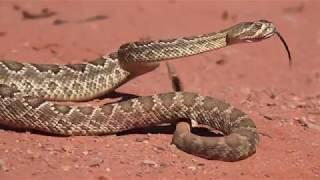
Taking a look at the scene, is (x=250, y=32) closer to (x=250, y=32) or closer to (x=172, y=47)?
(x=250, y=32)

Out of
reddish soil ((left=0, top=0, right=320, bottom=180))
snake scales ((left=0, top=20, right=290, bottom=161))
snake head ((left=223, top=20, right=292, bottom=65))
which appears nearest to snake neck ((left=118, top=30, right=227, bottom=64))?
snake scales ((left=0, top=20, right=290, bottom=161))

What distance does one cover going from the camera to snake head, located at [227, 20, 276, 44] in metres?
9.59

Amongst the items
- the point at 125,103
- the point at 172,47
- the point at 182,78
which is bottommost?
the point at 182,78

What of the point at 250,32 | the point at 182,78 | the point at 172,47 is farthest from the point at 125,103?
the point at 182,78

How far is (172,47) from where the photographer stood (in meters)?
9.52

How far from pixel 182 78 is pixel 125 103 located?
3.38m

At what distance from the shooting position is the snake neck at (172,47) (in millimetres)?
9523

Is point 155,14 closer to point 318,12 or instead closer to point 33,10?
point 33,10

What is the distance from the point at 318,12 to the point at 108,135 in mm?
8576

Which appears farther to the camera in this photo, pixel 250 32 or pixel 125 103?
pixel 250 32

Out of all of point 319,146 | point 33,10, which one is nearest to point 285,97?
point 319,146

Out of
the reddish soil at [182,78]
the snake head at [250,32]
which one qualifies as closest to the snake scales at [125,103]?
the snake head at [250,32]

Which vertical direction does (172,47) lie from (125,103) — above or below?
above

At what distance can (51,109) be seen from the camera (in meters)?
8.41
